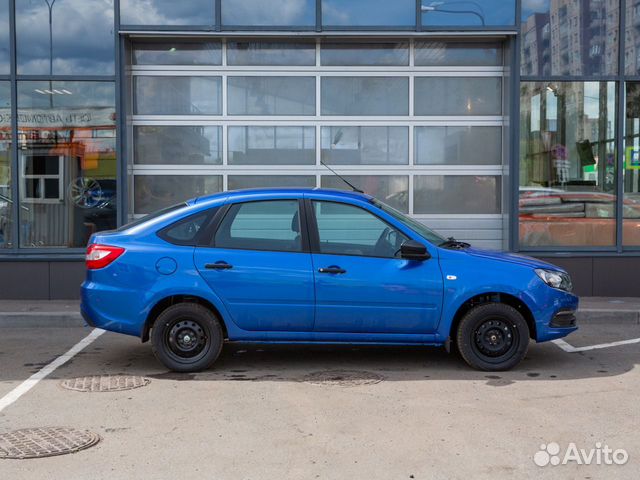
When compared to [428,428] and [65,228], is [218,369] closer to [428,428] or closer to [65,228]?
[428,428]

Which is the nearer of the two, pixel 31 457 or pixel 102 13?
pixel 31 457

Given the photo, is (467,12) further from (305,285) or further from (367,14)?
(305,285)

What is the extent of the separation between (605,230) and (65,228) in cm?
766

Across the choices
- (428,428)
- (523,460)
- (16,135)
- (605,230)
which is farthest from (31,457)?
(605,230)

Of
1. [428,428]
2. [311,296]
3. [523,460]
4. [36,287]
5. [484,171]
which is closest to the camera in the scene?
[523,460]

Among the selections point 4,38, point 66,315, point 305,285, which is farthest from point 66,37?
point 305,285

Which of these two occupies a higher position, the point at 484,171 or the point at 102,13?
the point at 102,13

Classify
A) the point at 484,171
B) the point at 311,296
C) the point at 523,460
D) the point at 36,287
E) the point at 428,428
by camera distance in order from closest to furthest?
the point at 523,460 < the point at 428,428 < the point at 311,296 < the point at 36,287 < the point at 484,171

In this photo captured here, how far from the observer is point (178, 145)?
1188 centimetres

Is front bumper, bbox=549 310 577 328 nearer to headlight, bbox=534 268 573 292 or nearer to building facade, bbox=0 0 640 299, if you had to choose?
headlight, bbox=534 268 573 292

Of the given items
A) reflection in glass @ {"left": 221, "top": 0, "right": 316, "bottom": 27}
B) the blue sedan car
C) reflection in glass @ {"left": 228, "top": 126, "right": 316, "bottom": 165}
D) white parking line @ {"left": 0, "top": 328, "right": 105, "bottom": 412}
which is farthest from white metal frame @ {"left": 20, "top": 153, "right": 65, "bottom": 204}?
the blue sedan car

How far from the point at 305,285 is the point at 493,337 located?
5.67 feet

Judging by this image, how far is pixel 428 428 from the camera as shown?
5.61 meters

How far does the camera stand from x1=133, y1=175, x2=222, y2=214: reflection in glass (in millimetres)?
11859
